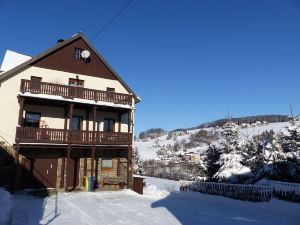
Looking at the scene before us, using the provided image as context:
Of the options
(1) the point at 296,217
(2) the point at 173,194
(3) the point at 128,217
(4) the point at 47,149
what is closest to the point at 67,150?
(4) the point at 47,149

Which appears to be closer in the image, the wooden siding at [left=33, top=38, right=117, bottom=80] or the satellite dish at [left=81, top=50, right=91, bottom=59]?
the wooden siding at [left=33, top=38, right=117, bottom=80]

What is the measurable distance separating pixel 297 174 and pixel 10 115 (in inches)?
785

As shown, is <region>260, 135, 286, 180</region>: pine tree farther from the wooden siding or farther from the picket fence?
the wooden siding

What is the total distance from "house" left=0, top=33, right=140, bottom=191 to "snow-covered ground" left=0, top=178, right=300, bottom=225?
12.2 feet

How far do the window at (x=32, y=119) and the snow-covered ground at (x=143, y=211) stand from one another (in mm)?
5543

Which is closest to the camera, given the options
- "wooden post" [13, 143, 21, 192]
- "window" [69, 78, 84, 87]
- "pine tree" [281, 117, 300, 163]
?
"wooden post" [13, 143, 21, 192]

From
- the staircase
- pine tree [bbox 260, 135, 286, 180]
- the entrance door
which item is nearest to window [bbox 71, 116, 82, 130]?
the entrance door

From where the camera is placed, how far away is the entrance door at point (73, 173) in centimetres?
2441

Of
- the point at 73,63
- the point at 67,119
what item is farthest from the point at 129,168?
the point at 73,63

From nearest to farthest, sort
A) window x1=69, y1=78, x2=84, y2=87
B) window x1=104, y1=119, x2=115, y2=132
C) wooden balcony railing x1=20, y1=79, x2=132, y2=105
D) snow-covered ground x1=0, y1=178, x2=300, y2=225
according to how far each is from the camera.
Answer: snow-covered ground x1=0, y1=178, x2=300, y2=225
wooden balcony railing x1=20, y1=79, x2=132, y2=105
window x1=69, y1=78, x2=84, y2=87
window x1=104, y1=119, x2=115, y2=132

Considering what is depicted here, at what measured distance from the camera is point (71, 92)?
23.1m

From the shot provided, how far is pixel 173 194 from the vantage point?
73.0ft

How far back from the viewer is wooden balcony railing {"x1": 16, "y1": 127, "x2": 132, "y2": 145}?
2092 cm

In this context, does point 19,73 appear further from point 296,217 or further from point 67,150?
point 296,217
